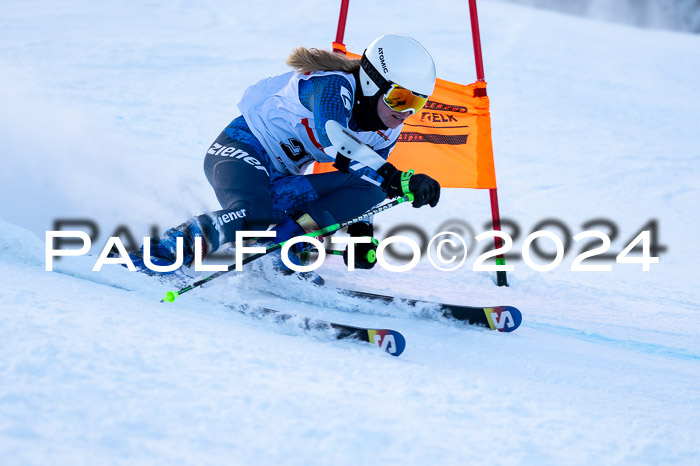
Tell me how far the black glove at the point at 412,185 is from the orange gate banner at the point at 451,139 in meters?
1.46

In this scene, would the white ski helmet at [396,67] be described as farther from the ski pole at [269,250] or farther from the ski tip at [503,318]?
the ski tip at [503,318]

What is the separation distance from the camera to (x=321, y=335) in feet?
8.22

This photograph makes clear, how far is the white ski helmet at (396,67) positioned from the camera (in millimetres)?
3059

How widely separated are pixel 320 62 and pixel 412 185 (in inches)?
31.5

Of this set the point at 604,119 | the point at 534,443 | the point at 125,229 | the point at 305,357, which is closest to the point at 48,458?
the point at 305,357

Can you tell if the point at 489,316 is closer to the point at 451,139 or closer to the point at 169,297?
the point at 169,297

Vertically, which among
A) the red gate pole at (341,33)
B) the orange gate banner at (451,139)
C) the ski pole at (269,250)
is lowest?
the ski pole at (269,250)

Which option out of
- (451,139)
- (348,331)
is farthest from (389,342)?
(451,139)

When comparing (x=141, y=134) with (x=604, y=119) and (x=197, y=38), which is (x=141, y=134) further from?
(x=604, y=119)

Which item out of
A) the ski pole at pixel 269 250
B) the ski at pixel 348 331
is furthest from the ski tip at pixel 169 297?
the ski at pixel 348 331

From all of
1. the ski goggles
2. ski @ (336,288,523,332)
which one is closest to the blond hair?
the ski goggles

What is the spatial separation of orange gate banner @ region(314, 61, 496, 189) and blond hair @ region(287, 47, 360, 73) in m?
1.29

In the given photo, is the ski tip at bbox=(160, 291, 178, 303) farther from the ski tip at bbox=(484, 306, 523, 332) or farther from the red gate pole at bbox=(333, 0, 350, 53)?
the red gate pole at bbox=(333, 0, 350, 53)

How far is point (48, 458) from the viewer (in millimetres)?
1308
